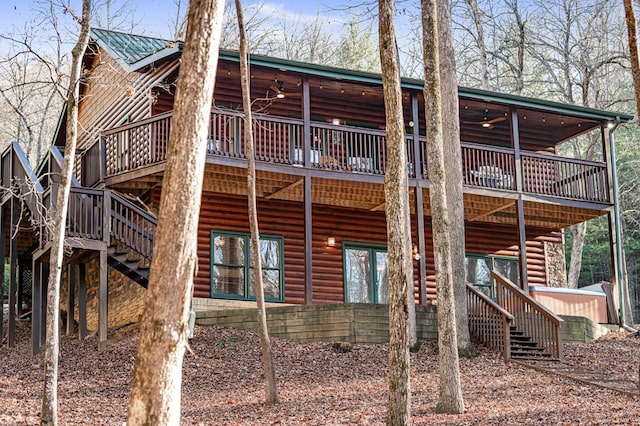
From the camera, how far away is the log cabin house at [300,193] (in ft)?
61.4

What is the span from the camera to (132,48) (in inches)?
909

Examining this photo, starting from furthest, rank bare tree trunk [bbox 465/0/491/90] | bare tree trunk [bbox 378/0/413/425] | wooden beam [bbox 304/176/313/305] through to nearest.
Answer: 1. bare tree trunk [bbox 465/0/491/90]
2. wooden beam [bbox 304/176/313/305]
3. bare tree trunk [bbox 378/0/413/425]

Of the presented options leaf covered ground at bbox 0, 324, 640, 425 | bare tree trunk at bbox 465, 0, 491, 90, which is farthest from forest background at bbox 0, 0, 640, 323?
leaf covered ground at bbox 0, 324, 640, 425

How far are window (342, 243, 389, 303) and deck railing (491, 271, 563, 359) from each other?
487 centimetres

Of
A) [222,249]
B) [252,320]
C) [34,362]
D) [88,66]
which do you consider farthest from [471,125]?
[34,362]

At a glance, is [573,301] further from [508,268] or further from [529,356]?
[529,356]

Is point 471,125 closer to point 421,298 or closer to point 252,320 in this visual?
point 421,298

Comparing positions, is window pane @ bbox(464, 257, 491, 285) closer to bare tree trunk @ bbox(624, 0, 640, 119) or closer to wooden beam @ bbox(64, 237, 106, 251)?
wooden beam @ bbox(64, 237, 106, 251)

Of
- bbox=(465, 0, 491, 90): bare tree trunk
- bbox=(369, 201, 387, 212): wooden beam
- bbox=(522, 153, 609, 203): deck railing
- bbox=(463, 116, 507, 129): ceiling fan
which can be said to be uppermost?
bbox=(465, 0, 491, 90): bare tree trunk

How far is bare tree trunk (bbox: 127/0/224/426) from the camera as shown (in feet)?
23.2

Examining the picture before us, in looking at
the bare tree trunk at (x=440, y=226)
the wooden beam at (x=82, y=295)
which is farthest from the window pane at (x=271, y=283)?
the bare tree trunk at (x=440, y=226)

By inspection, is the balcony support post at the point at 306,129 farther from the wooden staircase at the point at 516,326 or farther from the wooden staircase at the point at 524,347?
the wooden staircase at the point at 524,347

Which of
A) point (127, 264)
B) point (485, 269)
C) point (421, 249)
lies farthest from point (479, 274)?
point (127, 264)

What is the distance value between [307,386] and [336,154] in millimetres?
9594
